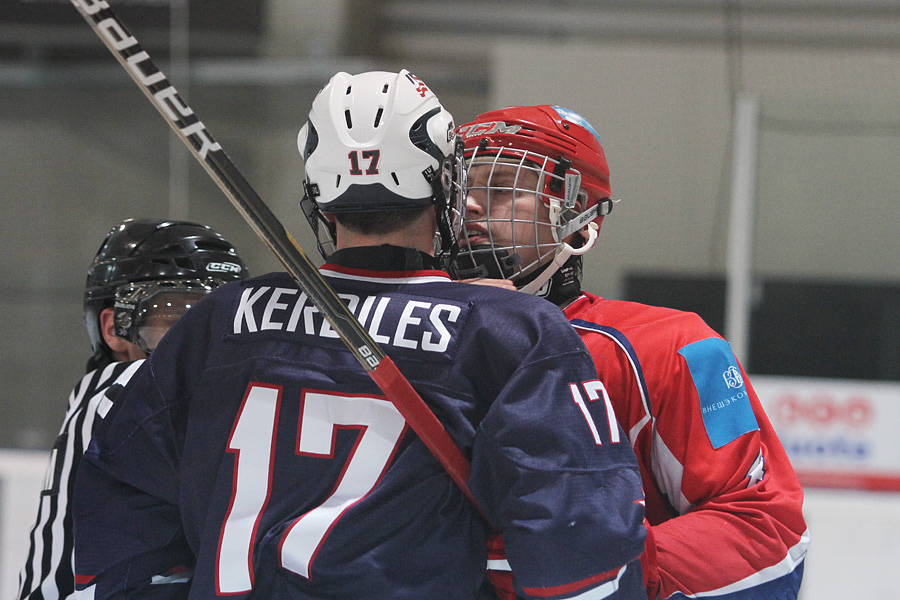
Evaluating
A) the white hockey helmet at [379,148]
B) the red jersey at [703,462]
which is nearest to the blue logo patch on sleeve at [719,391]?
the red jersey at [703,462]

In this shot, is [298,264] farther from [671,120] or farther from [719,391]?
[671,120]

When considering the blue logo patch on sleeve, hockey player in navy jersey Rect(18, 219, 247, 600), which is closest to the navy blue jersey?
the blue logo patch on sleeve

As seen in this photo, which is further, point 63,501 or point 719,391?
point 63,501

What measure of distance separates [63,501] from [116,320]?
1.24 ft

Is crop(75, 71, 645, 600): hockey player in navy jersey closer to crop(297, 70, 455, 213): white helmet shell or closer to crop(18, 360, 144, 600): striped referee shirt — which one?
crop(297, 70, 455, 213): white helmet shell

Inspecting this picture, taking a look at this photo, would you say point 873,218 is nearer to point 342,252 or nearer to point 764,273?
point 764,273

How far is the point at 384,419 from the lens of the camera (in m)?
1.01

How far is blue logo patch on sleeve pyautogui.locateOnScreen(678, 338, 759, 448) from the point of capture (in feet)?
4.25

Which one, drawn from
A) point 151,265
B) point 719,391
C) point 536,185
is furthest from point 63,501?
point 719,391

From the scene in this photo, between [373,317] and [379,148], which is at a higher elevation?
[379,148]

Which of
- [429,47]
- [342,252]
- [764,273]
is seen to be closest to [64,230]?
[429,47]

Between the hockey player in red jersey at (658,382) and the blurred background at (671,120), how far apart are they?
258 cm

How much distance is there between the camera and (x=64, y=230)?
491cm

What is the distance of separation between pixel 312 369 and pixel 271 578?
0.23 meters
